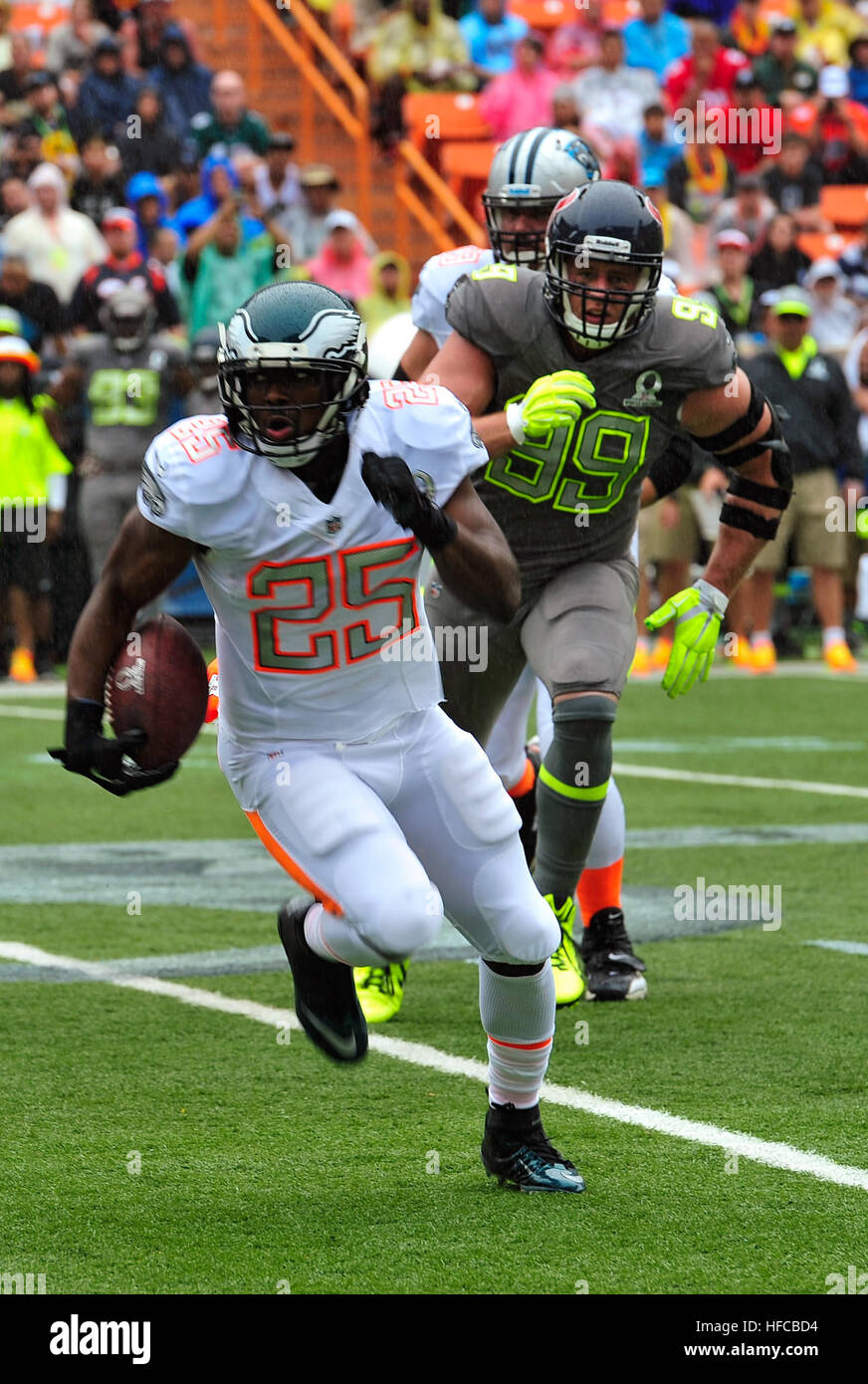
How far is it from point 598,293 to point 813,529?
8820mm

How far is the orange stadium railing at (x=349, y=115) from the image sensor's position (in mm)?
17828

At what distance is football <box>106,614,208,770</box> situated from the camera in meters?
3.96

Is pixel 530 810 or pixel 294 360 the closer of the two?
pixel 294 360

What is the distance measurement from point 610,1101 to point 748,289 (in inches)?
406

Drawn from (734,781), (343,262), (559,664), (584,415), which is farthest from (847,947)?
(343,262)

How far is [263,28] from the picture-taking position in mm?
18891

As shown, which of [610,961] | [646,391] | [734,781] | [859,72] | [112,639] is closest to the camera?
[112,639]

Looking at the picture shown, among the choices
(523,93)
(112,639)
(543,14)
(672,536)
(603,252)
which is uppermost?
(543,14)

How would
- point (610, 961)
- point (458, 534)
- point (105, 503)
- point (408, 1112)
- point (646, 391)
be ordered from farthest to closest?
point (105, 503) < point (610, 961) < point (646, 391) < point (408, 1112) < point (458, 534)

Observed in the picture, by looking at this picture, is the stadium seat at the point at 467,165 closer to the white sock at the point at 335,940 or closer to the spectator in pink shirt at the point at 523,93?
the spectator in pink shirt at the point at 523,93

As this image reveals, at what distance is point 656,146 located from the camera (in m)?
16.5

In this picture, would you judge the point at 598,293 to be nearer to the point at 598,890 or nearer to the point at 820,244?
the point at 598,890

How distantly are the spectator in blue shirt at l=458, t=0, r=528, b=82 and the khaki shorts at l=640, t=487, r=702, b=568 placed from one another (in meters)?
5.76
